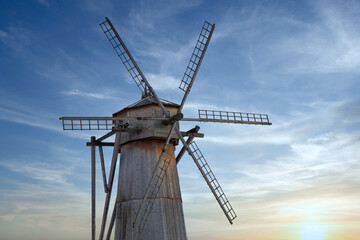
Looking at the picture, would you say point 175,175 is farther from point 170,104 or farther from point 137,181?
point 170,104

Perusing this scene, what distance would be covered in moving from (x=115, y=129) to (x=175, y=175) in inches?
145

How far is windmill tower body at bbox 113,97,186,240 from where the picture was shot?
1938 cm

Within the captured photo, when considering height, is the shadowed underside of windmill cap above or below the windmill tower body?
above

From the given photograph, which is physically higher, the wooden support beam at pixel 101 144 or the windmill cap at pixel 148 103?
the windmill cap at pixel 148 103

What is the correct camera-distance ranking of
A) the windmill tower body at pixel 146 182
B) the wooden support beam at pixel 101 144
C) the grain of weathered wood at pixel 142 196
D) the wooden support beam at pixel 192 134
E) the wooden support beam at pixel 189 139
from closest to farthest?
1. the grain of weathered wood at pixel 142 196
2. the windmill tower body at pixel 146 182
3. the wooden support beam at pixel 101 144
4. the wooden support beam at pixel 192 134
5. the wooden support beam at pixel 189 139

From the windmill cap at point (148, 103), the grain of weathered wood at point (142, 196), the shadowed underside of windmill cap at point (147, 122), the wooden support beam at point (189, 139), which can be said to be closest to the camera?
the grain of weathered wood at point (142, 196)

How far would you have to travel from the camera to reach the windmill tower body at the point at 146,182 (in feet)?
63.6

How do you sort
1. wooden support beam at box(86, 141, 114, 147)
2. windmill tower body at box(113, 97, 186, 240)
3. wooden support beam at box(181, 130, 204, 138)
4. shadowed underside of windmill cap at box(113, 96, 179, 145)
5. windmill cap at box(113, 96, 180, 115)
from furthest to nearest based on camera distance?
wooden support beam at box(181, 130, 204, 138), wooden support beam at box(86, 141, 114, 147), windmill cap at box(113, 96, 180, 115), shadowed underside of windmill cap at box(113, 96, 179, 145), windmill tower body at box(113, 97, 186, 240)

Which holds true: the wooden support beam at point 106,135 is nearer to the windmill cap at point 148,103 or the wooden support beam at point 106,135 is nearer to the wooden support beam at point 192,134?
the windmill cap at point 148,103

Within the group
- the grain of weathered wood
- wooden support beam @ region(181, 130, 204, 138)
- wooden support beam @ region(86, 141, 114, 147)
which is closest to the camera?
the grain of weathered wood

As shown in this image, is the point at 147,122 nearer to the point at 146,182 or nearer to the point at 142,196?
the point at 146,182

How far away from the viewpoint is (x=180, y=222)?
20.1 metres

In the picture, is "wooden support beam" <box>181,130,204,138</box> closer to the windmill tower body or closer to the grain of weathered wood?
the windmill tower body

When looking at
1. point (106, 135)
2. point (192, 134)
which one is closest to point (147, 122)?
point (106, 135)
